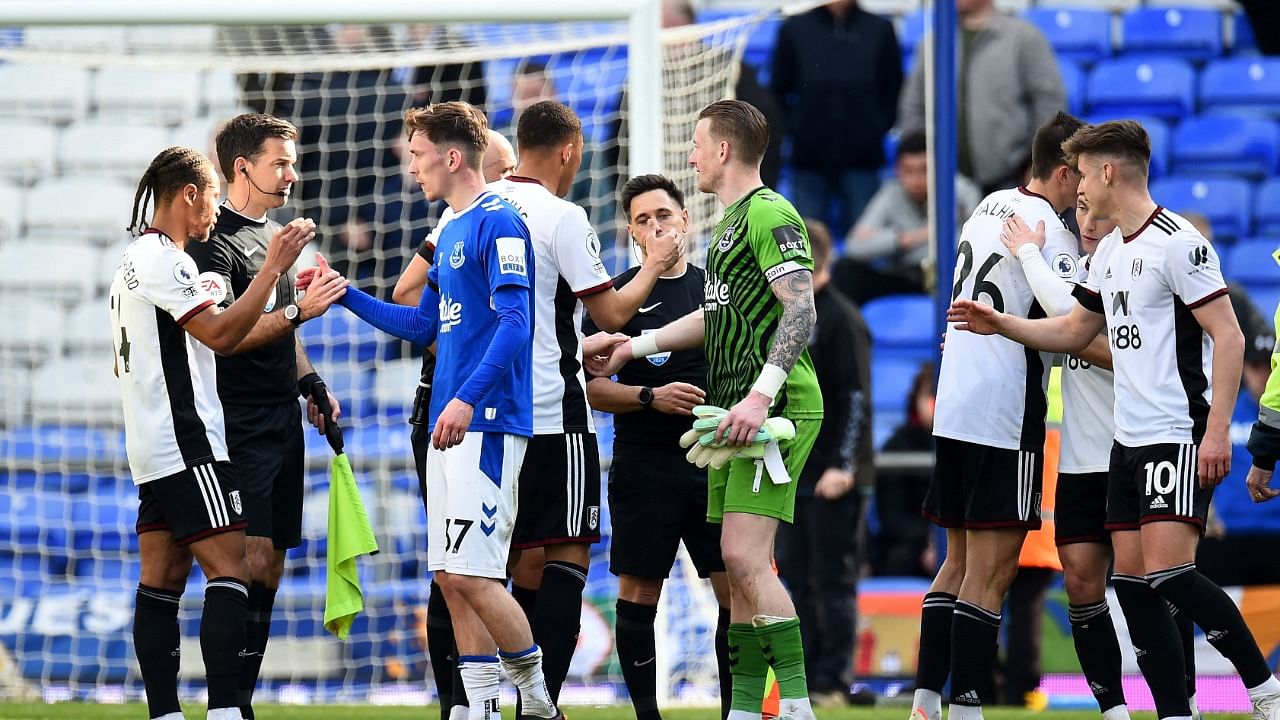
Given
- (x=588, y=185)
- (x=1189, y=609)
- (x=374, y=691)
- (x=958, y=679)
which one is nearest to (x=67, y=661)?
(x=374, y=691)

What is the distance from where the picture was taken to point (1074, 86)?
13695 mm

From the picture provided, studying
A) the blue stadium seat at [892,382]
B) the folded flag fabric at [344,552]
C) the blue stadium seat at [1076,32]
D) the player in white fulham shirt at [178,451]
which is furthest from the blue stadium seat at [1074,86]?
the player in white fulham shirt at [178,451]

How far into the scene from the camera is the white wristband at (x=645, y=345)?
5988 millimetres

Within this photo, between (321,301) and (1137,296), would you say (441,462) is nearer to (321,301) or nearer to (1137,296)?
(321,301)

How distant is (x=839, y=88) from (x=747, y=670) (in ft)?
22.9

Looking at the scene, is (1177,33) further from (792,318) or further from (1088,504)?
(792,318)

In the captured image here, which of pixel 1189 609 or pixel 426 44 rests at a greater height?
pixel 426 44

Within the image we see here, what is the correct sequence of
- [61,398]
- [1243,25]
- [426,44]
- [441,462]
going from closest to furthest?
[441,462]
[61,398]
[426,44]
[1243,25]

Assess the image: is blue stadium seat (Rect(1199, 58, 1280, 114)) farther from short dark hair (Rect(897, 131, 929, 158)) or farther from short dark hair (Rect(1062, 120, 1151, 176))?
short dark hair (Rect(1062, 120, 1151, 176))

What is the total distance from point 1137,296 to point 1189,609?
1110 millimetres

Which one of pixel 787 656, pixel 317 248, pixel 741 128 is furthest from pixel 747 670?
pixel 317 248

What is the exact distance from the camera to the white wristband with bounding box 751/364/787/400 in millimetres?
5316

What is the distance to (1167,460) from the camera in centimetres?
541

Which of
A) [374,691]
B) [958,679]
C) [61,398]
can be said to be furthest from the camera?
[61,398]
